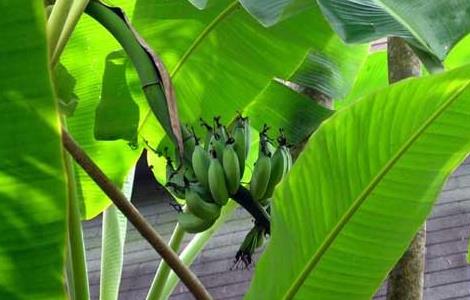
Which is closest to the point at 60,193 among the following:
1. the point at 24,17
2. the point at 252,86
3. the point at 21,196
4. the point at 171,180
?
the point at 21,196

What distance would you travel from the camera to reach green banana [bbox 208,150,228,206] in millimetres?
1006

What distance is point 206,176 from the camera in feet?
3.36

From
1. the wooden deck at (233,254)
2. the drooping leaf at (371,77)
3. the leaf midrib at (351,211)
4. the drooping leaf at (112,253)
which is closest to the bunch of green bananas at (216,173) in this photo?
the leaf midrib at (351,211)

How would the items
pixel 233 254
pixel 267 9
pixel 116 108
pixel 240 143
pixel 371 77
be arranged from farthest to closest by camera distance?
pixel 233 254 < pixel 371 77 < pixel 116 108 < pixel 240 143 < pixel 267 9

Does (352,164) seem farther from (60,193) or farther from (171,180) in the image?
(60,193)

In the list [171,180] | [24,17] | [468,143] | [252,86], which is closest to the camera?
[24,17]

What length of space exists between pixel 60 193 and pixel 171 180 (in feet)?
1.08

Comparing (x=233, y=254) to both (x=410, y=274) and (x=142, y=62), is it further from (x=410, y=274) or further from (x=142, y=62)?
(x=142, y=62)

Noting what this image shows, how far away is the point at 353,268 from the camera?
971 millimetres

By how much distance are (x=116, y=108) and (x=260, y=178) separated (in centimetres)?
31

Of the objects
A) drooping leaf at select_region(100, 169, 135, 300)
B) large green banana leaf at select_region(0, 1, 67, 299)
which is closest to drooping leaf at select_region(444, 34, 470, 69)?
drooping leaf at select_region(100, 169, 135, 300)

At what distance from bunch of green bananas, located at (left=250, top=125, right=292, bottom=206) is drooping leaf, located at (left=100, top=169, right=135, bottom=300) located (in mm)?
423

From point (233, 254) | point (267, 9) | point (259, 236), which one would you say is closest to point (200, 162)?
point (259, 236)

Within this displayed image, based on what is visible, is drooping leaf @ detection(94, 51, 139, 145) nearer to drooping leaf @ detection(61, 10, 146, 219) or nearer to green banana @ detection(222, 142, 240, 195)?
drooping leaf @ detection(61, 10, 146, 219)
